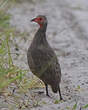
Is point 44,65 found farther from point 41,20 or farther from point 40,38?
point 41,20

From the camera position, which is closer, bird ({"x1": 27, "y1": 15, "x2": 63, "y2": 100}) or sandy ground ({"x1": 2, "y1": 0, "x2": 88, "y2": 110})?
bird ({"x1": 27, "y1": 15, "x2": 63, "y2": 100})

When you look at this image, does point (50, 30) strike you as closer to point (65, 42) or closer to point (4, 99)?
point (65, 42)

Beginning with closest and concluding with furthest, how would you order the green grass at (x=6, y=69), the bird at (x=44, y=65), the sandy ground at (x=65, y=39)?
1. the green grass at (x=6, y=69)
2. the bird at (x=44, y=65)
3. the sandy ground at (x=65, y=39)

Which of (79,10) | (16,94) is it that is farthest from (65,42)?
(16,94)

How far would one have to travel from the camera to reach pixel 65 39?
8.70 meters

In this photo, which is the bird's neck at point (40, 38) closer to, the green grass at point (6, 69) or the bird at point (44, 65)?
the bird at point (44, 65)

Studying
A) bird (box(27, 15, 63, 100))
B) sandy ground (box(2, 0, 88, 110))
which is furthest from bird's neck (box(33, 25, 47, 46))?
sandy ground (box(2, 0, 88, 110))

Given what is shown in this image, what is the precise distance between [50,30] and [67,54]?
1903 millimetres

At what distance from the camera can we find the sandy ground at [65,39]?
17.5 feet

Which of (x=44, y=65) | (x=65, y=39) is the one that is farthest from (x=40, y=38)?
(x=65, y=39)

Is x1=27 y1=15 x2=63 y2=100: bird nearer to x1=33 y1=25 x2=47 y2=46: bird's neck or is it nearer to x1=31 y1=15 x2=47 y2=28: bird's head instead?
x1=33 y1=25 x2=47 y2=46: bird's neck

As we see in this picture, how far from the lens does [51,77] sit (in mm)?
5211

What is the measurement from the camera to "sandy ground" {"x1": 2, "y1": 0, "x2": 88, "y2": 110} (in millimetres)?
5324

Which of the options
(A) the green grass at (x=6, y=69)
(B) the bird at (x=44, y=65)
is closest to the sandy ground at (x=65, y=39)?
(B) the bird at (x=44, y=65)
